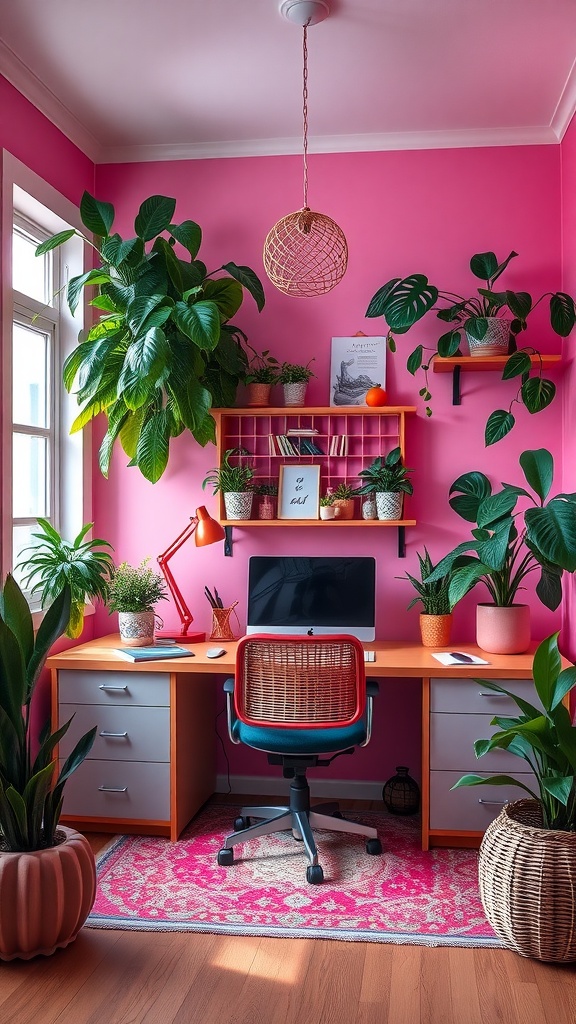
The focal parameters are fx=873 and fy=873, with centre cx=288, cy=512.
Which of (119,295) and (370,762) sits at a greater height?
(119,295)

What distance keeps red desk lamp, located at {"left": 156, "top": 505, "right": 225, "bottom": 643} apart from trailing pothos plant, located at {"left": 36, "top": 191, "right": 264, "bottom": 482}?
1.18ft

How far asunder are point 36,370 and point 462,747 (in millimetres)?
2291

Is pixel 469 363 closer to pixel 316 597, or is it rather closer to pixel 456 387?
pixel 456 387

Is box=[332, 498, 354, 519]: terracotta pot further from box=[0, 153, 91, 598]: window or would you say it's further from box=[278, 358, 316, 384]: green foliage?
box=[0, 153, 91, 598]: window

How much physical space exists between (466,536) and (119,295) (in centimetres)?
175

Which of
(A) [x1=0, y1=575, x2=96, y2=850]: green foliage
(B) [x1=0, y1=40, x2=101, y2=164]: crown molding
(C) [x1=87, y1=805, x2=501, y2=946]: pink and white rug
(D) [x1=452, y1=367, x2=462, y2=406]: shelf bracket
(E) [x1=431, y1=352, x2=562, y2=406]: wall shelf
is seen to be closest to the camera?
(A) [x1=0, y1=575, x2=96, y2=850]: green foliage

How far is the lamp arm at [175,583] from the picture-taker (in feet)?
12.2

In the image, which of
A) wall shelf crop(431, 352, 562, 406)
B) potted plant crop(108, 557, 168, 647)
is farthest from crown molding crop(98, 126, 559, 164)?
potted plant crop(108, 557, 168, 647)

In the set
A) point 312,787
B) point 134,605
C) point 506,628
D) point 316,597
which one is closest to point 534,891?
point 506,628

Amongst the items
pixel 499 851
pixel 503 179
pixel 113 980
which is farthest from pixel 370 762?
pixel 503 179

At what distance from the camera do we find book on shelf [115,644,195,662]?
3.30 m

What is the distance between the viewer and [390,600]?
382 centimetres

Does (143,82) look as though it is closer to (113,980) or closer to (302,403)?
(302,403)

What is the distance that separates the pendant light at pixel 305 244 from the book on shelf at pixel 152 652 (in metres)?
1.44
